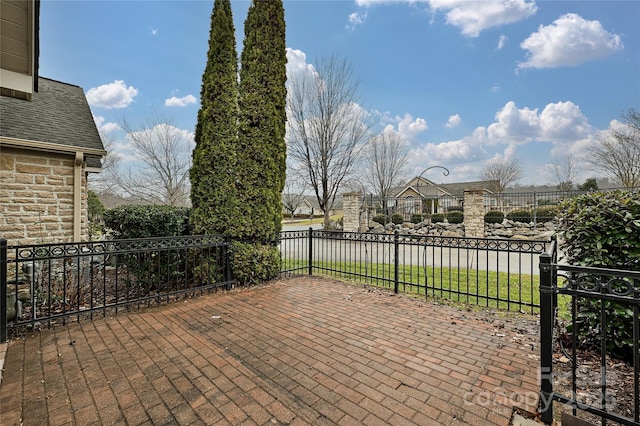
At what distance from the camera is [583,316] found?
2826 millimetres

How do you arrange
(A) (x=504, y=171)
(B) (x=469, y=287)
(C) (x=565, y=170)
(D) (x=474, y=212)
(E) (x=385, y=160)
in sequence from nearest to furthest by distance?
(B) (x=469, y=287) < (D) (x=474, y=212) < (E) (x=385, y=160) < (C) (x=565, y=170) < (A) (x=504, y=171)

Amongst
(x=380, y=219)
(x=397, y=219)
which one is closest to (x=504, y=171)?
(x=397, y=219)

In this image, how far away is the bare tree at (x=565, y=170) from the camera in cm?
2500

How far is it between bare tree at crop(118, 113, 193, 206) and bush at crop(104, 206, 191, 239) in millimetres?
13674

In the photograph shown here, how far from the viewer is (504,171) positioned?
1193 inches

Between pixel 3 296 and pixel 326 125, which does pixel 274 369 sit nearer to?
pixel 3 296

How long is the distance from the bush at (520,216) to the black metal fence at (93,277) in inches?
675

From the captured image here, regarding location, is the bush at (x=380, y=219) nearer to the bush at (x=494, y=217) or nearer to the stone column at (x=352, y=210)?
the stone column at (x=352, y=210)

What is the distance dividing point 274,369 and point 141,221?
3.93 metres

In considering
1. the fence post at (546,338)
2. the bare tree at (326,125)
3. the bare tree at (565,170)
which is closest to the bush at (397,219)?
the bare tree at (326,125)

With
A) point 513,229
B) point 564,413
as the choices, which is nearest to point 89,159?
point 564,413

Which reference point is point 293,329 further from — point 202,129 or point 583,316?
point 202,129

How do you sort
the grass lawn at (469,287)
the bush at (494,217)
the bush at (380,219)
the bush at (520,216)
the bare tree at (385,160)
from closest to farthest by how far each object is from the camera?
the grass lawn at (469,287)
the bush at (520,216)
the bush at (494,217)
the bush at (380,219)
the bare tree at (385,160)

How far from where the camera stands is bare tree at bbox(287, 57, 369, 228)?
47.4 ft
